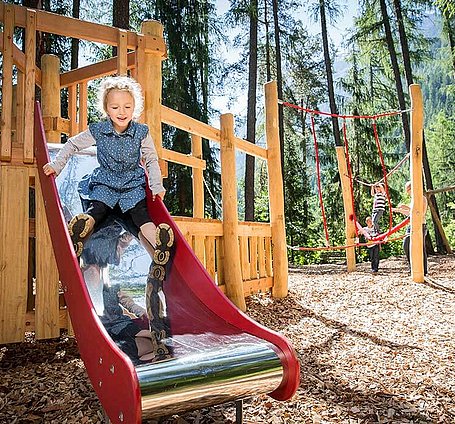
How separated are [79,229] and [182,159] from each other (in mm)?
2900

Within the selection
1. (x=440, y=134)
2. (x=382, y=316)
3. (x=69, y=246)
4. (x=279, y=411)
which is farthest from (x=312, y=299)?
(x=440, y=134)

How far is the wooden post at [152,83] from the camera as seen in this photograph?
3428mm

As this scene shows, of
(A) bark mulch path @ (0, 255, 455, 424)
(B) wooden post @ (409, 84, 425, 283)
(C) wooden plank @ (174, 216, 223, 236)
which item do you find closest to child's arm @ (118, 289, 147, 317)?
(A) bark mulch path @ (0, 255, 455, 424)

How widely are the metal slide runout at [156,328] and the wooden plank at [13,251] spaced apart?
0.35 meters

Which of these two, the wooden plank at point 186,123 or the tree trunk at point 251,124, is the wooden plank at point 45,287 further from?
the tree trunk at point 251,124

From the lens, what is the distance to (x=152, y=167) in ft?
9.56

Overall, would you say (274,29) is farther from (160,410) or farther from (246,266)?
(160,410)

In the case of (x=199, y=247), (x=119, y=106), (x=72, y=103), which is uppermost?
(x=72, y=103)

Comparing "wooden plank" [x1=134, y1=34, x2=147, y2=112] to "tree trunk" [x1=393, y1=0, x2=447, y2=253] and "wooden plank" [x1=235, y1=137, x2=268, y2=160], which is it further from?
"tree trunk" [x1=393, y1=0, x2=447, y2=253]

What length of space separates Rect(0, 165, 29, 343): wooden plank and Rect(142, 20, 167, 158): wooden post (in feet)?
3.04

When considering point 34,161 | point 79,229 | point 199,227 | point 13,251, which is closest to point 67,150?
point 79,229

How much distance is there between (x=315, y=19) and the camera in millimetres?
14516

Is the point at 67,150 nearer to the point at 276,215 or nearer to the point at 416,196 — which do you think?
the point at 276,215

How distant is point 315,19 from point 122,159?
13.3 metres
